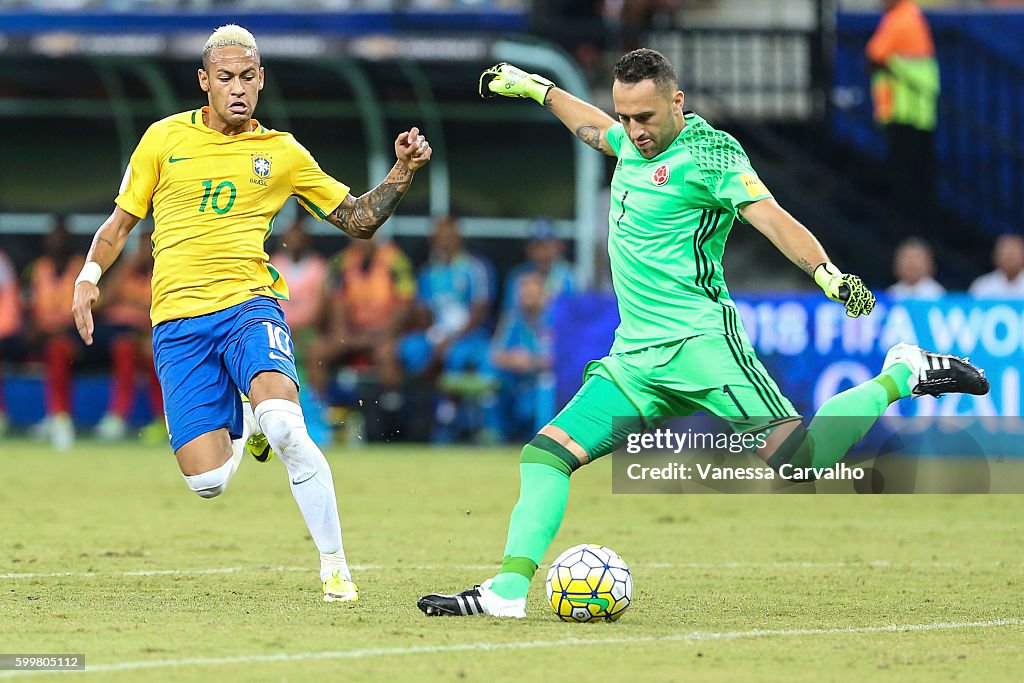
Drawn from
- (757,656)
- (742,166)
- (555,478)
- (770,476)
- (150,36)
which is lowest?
(770,476)

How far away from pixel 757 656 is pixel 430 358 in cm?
1202

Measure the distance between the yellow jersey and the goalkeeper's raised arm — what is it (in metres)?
1.15

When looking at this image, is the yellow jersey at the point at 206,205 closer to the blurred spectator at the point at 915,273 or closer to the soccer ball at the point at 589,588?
the soccer ball at the point at 589,588

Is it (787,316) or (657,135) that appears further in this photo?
(787,316)

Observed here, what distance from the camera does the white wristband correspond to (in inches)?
327

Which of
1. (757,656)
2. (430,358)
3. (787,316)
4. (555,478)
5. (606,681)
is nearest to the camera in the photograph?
(606,681)

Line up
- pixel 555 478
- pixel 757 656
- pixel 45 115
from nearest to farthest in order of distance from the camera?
pixel 757 656 < pixel 555 478 < pixel 45 115

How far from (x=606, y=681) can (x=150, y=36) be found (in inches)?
570

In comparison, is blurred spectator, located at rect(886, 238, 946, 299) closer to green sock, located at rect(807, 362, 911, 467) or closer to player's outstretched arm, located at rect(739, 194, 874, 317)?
green sock, located at rect(807, 362, 911, 467)

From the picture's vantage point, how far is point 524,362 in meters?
18.0

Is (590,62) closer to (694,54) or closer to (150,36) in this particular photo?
(694,54)

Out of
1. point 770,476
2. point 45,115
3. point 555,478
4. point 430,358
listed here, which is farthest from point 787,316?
point 45,115

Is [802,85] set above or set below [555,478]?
above

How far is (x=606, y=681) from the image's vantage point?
6.12 metres
